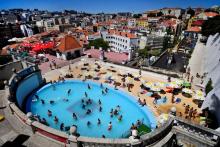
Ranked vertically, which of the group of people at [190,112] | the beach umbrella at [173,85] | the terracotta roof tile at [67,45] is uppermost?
the terracotta roof tile at [67,45]

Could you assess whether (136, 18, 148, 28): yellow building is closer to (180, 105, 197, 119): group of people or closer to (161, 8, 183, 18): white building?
(161, 8, 183, 18): white building

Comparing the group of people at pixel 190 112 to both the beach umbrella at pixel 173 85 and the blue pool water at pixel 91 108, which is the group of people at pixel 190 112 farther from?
the beach umbrella at pixel 173 85

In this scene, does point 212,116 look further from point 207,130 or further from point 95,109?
point 95,109

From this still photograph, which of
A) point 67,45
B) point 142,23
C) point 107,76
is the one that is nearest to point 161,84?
point 107,76

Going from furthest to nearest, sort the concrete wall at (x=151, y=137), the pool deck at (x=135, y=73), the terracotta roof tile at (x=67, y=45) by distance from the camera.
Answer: the terracotta roof tile at (x=67, y=45) < the pool deck at (x=135, y=73) < the concrete wall at (x=151, y=137)

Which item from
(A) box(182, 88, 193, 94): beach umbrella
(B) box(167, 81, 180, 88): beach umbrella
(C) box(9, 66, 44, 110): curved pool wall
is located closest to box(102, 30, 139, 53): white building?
(B) box(167, 81, 180, 88): beach umbrella

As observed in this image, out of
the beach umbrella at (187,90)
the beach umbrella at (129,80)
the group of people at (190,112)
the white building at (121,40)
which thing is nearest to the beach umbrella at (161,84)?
the beach umbrella at (187,90)

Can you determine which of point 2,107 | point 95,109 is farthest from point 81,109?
point 2,107
